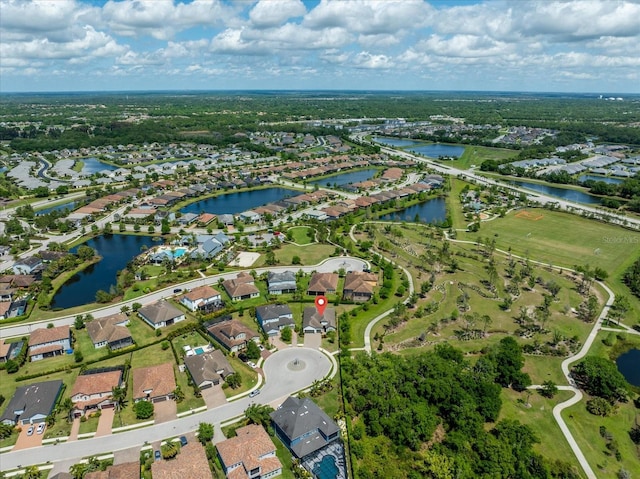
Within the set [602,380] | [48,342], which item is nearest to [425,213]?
[602,380]

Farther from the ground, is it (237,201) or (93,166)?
(93,166)

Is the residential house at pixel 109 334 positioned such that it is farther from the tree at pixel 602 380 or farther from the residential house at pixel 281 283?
the tree at pixel 602 380

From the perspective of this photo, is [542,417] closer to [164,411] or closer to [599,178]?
[164,411]

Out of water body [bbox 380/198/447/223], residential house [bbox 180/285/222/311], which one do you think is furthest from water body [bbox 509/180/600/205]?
residential house [bbox 180/285/222/311]

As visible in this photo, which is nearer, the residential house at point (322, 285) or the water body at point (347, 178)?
the residential house at point (322, 285)

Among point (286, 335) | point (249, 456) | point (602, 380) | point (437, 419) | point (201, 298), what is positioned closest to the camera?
point (249, 456)

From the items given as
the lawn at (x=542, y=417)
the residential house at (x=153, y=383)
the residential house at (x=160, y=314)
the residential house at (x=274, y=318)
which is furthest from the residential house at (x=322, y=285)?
the lawn at (x=542, y=417)
